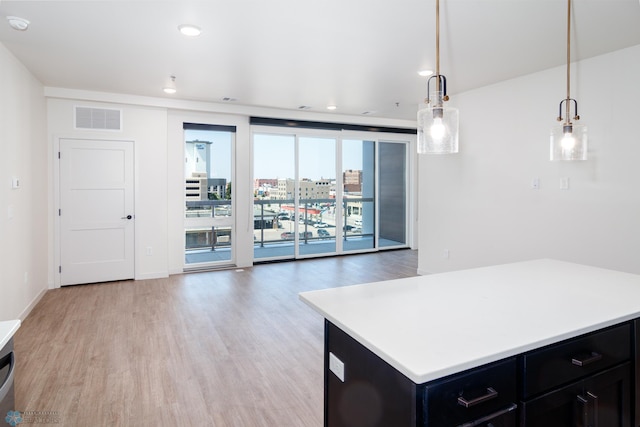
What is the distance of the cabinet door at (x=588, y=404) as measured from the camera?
132 centimetres

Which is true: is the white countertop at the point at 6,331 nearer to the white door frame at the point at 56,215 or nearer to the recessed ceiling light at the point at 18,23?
the recessed ceiling light at the point at 18,23

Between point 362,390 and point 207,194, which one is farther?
point 207,194

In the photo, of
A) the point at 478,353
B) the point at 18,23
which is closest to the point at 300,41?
the point at 18,23

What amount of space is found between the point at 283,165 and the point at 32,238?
12.3ft

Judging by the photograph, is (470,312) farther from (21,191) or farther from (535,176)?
(21,191)

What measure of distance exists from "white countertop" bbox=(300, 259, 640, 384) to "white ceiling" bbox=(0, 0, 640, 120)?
1.90m

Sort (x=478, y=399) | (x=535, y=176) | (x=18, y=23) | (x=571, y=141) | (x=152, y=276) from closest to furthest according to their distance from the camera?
(x=478, y=399) → (x=571, y=141) → (x=18, y=23) → (x=535, y=176) → (x=152, y=276)

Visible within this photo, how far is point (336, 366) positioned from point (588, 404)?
96 centimetres

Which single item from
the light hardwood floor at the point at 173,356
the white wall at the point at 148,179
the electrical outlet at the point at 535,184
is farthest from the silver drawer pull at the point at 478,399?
the white wall at the point at 148,179

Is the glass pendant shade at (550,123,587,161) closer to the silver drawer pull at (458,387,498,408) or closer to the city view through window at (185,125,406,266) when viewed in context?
the silver drawer pull at (458,387,498,408)

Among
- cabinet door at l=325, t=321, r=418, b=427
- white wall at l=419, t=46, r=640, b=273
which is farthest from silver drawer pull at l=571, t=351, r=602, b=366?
white wall at l=419, t=46, r=640, b=273

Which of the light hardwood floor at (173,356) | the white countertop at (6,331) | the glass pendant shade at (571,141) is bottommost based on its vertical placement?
the light hardwood floor at (173,356)

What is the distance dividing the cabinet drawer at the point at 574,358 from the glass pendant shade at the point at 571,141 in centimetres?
120

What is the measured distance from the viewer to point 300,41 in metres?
3.33
